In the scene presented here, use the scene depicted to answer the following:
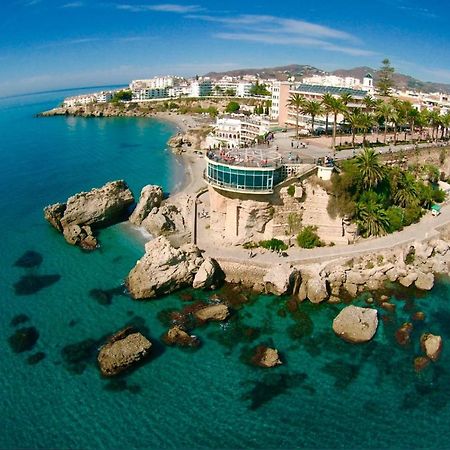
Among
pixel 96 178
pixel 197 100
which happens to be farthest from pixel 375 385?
pixel 197 100

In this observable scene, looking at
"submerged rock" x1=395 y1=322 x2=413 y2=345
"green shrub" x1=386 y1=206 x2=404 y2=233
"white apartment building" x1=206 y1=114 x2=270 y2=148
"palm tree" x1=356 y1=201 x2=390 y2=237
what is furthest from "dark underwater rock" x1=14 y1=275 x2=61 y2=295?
"white apartment building" x1=206 y1=114 x2=270 y2=148

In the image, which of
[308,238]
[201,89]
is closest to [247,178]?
[308,238]

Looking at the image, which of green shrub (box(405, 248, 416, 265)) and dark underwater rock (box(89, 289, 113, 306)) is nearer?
dark underwater rock (box(89, 289, 113, 306))

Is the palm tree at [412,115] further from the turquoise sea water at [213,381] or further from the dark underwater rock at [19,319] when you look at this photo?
the dark underwater rock at [19,319]

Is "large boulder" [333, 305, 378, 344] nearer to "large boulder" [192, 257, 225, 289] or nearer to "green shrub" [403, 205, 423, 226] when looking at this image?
"large boulder" [192, 257, 225, 289]

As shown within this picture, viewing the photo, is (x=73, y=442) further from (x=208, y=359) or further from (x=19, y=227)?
(x=19, y=227)

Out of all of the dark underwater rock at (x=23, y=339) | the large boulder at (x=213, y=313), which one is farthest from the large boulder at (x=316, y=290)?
the dark underwater rock at (x=23, y=339)

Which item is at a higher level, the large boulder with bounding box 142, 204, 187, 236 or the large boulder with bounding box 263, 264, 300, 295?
the large boulder with bounding box 142, 204, 187, 236
